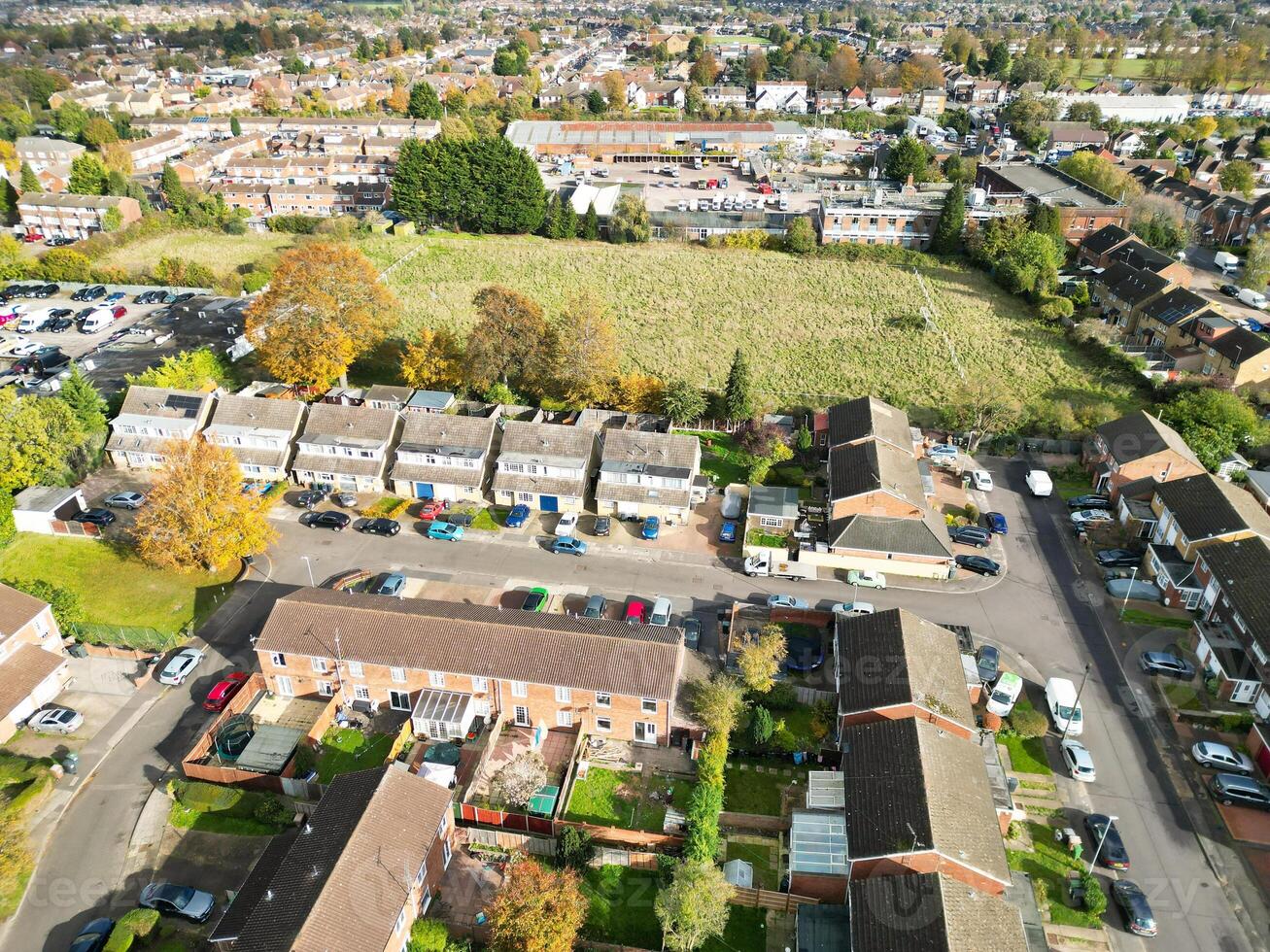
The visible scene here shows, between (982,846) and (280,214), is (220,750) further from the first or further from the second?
(280,214)

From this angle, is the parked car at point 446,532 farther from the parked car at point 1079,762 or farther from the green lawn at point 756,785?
the parked car at point 1079,762

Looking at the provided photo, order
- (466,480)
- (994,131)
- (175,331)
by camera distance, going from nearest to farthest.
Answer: (466,480) < (175,331) < (994,131)

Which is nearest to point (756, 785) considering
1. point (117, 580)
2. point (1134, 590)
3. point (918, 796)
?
point (918, 796)

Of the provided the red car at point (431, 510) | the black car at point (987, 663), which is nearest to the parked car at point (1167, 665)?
the black car at point (987, 663)

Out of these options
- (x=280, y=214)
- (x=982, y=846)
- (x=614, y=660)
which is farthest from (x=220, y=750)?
(x=280, y=214)

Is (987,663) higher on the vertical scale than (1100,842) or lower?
lower

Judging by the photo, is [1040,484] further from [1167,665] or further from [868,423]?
[1167,665]

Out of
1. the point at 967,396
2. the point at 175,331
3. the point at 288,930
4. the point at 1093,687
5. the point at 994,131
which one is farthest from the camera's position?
the point at 994,131
